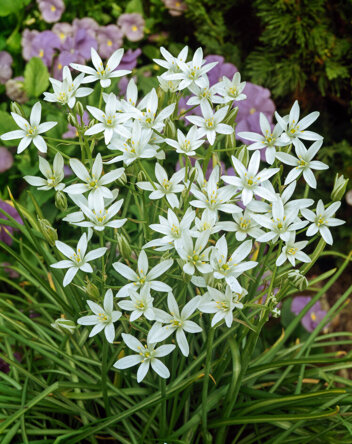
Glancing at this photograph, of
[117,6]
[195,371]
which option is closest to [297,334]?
[195,371]

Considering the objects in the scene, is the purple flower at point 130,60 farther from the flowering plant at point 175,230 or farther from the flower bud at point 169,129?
the flower bud at point 169,129

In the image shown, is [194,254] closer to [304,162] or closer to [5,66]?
[304,162]

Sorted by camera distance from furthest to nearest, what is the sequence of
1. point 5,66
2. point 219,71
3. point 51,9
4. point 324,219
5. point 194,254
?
point 51,9, point 5,66, point 219,71, point 324,219, point 194,254

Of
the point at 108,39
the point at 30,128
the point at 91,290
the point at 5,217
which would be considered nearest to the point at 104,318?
the point at 91,290

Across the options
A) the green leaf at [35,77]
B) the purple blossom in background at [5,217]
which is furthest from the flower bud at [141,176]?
the green leaf at [35,77]

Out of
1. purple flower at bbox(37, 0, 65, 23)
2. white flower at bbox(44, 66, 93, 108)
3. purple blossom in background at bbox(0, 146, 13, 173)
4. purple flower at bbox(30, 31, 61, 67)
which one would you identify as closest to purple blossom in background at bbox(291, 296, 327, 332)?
white flower at bbox(44, 66, 93, 108)
